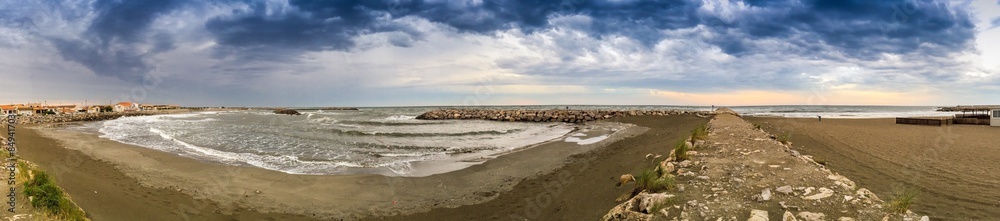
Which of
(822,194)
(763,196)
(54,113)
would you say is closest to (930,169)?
(822,194)

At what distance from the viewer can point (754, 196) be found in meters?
5.58

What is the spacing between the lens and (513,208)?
7977 millimetres

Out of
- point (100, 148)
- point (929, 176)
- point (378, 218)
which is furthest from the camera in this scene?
point (100, 148)

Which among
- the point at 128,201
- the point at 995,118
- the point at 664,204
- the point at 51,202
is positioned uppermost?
the point at 995,118

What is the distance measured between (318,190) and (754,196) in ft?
29.6

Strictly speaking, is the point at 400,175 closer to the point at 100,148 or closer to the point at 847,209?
the point at 847,209

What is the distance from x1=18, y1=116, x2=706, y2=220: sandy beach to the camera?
800 cm

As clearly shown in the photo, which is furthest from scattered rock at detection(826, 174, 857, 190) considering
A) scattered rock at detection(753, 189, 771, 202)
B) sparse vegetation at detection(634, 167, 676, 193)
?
sparse vegetation at detection(634, 167, 676, 193)

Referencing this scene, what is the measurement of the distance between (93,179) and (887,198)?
17.4m

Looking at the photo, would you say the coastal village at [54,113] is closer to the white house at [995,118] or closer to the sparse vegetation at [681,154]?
the sparse vegetation at [681,154]

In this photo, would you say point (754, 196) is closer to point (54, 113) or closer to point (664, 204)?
point (664, 204)

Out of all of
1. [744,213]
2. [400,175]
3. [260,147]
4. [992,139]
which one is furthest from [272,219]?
[992,139]

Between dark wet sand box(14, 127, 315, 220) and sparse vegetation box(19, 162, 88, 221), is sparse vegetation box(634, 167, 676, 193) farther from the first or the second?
sparse vegetation box(19, 162, 88, 221)

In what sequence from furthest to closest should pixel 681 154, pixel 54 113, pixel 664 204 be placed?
pixel 54 113
pixel 681 154
pixel 664 204
